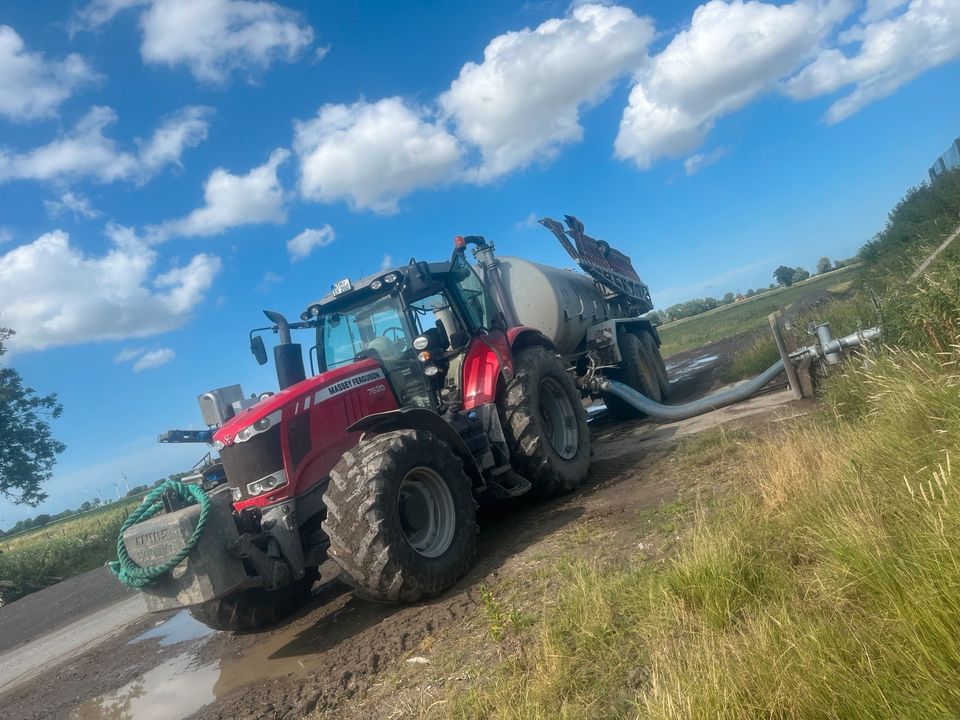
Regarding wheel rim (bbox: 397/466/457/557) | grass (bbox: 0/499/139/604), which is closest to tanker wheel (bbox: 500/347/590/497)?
wheel rim (bbox: 397/466/457/557)

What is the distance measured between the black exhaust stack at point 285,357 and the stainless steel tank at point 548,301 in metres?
4.35

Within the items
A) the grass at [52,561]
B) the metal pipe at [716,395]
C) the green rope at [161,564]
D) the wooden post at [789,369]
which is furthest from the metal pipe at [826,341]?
the grass at [52,561]

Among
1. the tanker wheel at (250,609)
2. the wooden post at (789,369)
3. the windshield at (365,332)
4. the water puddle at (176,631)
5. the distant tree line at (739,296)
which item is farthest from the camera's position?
the distant tree line at (739,296)

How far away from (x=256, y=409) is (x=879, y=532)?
4.30m

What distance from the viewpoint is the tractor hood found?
200 inches

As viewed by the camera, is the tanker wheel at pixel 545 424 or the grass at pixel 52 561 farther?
the grass at pixel 52 561

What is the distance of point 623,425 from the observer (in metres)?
10.8

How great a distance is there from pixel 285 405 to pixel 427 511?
139cm

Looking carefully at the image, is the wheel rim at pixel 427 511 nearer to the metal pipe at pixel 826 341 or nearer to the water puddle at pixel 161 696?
the water puddle at pixel 161 696

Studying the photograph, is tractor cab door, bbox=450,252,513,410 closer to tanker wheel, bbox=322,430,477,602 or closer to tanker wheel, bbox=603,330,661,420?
tanker wheel, bbox=322,430,477,602

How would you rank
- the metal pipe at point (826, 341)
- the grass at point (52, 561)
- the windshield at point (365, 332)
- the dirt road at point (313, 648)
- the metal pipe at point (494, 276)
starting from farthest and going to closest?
1. the grass at point (52, 561)
2. the metal pipe at point (494, 276)
3. the metal pipe at point (826, 341)
4. the windshield at point (365, 332)
5. the dirt road at point (313, 648)

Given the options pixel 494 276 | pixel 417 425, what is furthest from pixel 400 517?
pixel 494 276

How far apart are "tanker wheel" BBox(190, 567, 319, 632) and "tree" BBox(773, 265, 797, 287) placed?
290 feet

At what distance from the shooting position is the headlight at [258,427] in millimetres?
5051
